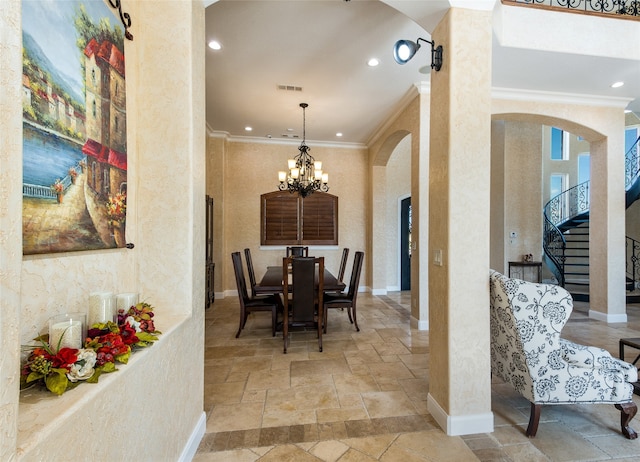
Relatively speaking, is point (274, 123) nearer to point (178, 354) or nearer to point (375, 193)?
point (375, 193)

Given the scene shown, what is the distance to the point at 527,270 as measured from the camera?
6.24 meters

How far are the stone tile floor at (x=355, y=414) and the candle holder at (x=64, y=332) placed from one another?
4.14 ft

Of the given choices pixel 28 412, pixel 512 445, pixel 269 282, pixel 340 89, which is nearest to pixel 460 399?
pixel 512 445

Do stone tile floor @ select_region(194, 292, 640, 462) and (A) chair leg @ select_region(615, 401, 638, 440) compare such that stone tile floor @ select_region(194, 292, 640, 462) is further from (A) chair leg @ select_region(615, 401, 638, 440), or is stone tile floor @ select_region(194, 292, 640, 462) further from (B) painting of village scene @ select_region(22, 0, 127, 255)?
(B) painting of village scene @ select_region(22, 0, 127, 255)

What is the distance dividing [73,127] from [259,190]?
518 centimetres

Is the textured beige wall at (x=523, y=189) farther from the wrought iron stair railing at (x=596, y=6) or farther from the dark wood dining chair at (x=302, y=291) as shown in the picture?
the dark wood dining chair at (x=302, y=291)

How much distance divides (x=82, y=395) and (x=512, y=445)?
95.6 inches

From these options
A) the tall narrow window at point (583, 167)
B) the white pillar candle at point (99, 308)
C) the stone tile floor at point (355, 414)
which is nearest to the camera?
the white pillar candle at point (99, 308)

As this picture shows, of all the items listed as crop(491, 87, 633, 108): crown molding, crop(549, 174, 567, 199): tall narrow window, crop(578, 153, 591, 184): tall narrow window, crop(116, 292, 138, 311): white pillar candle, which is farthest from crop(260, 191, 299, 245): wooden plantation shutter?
crop(578, 153, 591, 184): tall narrow window

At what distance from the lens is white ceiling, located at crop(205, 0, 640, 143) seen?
2.70 m

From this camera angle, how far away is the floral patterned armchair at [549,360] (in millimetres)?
1874

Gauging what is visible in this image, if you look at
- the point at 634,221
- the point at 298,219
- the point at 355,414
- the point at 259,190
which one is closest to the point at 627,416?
the point at 355,414

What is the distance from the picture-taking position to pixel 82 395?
0.87m

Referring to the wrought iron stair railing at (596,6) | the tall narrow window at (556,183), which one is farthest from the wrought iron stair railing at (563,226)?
the wrought iron stair railing at (596,6)
